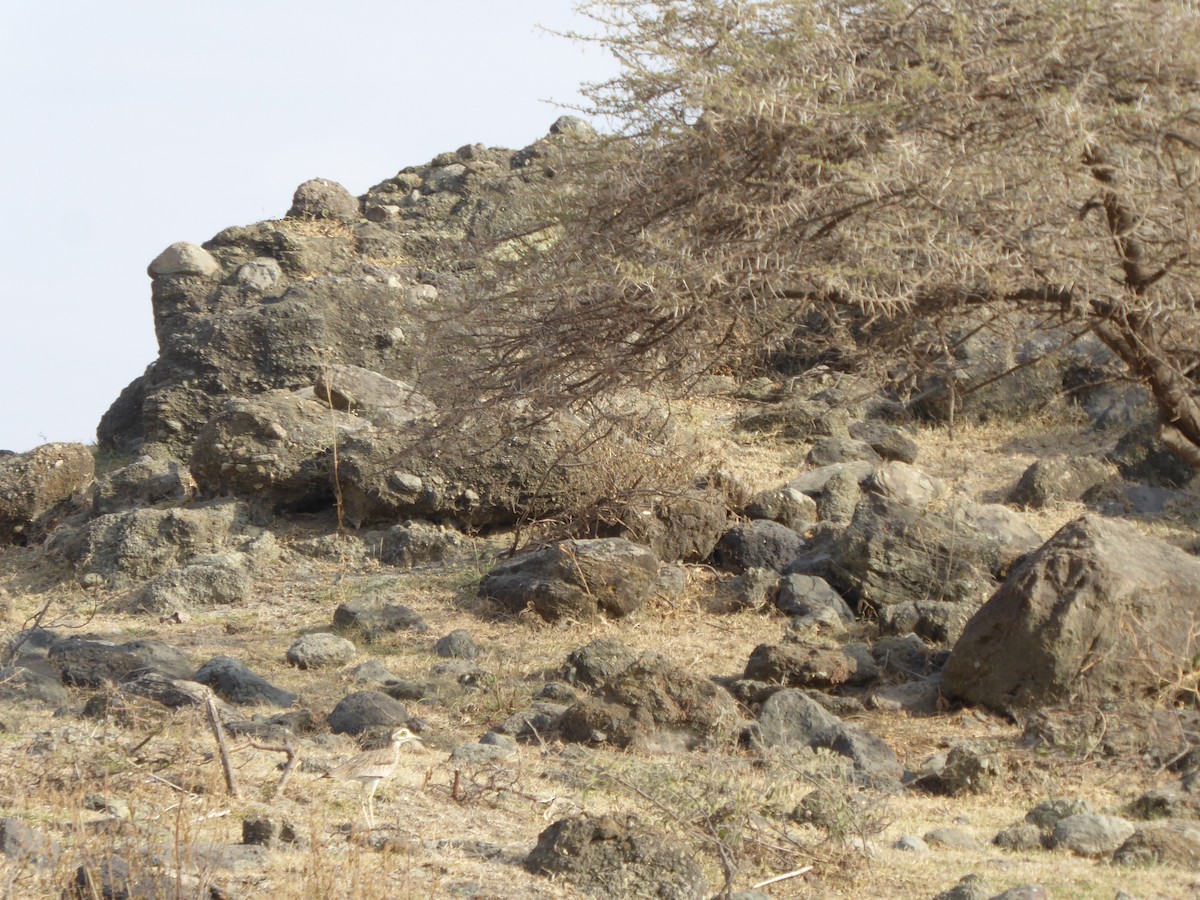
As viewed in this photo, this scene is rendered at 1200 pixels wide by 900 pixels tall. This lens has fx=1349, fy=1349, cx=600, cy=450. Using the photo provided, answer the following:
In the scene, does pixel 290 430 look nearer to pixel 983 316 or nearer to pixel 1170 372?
pixel 983 316

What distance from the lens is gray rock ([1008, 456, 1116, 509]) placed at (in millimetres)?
12672

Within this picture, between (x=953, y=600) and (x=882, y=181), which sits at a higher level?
(x=882, y=181)

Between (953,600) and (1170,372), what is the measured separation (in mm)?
4167

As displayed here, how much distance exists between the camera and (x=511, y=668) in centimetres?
862

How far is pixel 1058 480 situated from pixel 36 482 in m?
9.89

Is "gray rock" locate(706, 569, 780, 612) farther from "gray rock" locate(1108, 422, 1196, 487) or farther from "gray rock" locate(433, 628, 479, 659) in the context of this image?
"gray rock" locate(1108, 422, 1196, 487)

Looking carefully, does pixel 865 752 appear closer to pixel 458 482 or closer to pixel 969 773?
pixel 969 773

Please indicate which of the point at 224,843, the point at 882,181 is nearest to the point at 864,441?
the point at 882,181

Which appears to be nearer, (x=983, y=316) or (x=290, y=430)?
(x=983, y=316)

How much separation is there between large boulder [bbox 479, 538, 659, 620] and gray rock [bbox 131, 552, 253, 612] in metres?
2.25

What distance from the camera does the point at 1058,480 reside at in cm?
1282

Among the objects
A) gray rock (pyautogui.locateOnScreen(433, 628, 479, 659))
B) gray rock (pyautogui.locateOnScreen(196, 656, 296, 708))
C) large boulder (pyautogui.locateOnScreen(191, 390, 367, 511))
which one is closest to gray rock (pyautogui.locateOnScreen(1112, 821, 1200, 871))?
gray rock (pyautogui.locateOnScreen(196, 656, 296, 708))

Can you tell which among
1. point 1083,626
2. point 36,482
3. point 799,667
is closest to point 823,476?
point 799,667

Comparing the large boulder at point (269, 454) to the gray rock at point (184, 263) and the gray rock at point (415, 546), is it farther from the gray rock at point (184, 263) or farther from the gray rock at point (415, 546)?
the gray rock at point (184, 263)
